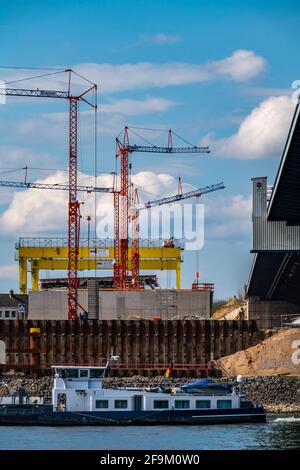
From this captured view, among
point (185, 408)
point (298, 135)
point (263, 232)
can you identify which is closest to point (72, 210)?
point (263, 232)

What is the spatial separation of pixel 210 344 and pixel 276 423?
1195 inches

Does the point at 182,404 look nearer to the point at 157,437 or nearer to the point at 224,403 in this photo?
the point at 224,403

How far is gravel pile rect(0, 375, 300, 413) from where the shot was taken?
259 feet

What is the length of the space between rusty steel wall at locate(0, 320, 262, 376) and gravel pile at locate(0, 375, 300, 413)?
18.7 ft

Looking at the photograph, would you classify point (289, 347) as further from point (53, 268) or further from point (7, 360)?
point (53, 268)

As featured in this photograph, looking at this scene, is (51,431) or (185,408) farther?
(185,408)

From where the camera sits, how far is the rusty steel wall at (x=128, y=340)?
96.8m

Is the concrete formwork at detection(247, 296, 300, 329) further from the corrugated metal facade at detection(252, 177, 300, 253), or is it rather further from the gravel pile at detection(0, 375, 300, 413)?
the corrugated metal facade at detection(252, 177, 300, 253)

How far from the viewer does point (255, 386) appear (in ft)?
268

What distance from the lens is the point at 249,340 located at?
97.7 m

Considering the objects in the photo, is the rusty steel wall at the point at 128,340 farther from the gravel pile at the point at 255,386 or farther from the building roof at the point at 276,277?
the gravel pile at the point at 255,386

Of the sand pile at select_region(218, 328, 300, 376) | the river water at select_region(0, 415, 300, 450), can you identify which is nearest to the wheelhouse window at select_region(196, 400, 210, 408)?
the river water at select_region(0, 415, 300, 450)

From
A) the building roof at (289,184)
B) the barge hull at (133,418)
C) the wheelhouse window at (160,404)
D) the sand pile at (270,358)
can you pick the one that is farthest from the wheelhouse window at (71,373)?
the sand pile at (270,358)
